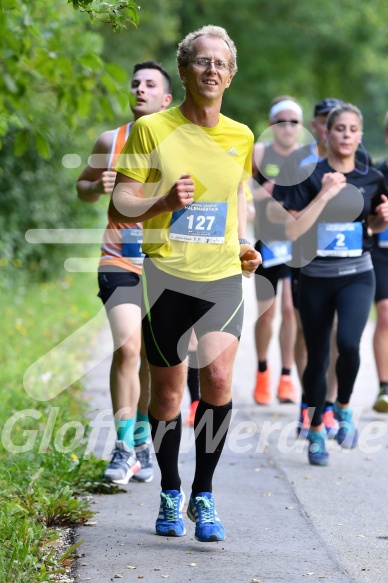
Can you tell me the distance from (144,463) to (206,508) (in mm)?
1503

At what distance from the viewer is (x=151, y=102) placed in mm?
6734

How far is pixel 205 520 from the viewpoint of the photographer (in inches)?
197

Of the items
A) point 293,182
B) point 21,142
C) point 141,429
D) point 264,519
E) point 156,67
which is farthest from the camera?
point 293,182

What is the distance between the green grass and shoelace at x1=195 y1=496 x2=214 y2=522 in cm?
64

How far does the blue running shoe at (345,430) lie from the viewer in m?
7.51

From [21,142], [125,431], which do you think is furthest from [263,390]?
[21,142]

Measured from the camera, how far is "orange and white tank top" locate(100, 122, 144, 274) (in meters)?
6.48

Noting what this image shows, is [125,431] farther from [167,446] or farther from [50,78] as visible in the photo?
[50,78]

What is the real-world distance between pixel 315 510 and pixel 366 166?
2.40 metres

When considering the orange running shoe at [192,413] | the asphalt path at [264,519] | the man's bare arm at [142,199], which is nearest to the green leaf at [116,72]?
the man's bare arm at [142,199]

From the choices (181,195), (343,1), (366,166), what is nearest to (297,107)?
(366,166)

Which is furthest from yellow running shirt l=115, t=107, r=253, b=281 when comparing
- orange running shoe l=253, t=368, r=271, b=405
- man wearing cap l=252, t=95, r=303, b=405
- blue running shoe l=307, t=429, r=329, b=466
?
orange running shoe l=253, t=368, r=271, b=405

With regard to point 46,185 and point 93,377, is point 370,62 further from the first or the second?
point 93,377

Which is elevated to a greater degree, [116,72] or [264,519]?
[116,72]
